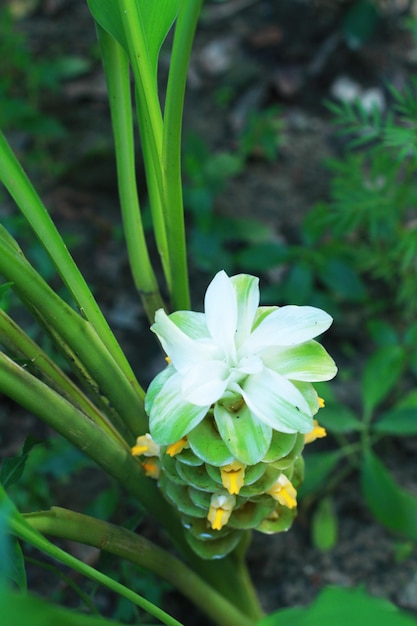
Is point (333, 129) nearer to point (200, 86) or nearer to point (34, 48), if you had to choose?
point (200, 86)

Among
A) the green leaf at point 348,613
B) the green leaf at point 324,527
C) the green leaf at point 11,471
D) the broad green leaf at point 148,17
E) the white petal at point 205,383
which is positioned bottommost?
the green leaf at point 324,527

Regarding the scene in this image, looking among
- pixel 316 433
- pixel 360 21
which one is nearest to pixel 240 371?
pixel 316 433

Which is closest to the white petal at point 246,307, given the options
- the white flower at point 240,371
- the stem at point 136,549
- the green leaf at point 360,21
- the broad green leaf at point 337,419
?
the white flower at point 240,371

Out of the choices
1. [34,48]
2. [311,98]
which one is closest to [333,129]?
[311,98]

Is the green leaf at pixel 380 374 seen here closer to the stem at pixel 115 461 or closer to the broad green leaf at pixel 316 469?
the broad green leaf at pixel 316 469

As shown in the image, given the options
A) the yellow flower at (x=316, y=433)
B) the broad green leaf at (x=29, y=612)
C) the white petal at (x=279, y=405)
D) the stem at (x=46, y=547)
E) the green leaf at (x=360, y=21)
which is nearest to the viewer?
the broad green leaf at (x=29, y=612)

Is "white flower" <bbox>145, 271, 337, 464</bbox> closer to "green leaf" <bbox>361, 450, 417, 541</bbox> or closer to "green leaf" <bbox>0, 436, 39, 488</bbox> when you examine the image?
"green leaf" <bbox>0, 436, 39, 488</bbox>

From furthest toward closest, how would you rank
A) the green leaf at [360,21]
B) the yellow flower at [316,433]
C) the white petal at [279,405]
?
the green leaf at [360,21] → the yellow flower at [316,433] → the white petal at [279,405]

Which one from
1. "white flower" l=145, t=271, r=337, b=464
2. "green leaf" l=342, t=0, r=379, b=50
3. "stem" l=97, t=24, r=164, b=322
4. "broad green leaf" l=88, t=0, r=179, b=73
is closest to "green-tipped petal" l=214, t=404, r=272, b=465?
"white flower" l=145, t=271, r=337, b=464
